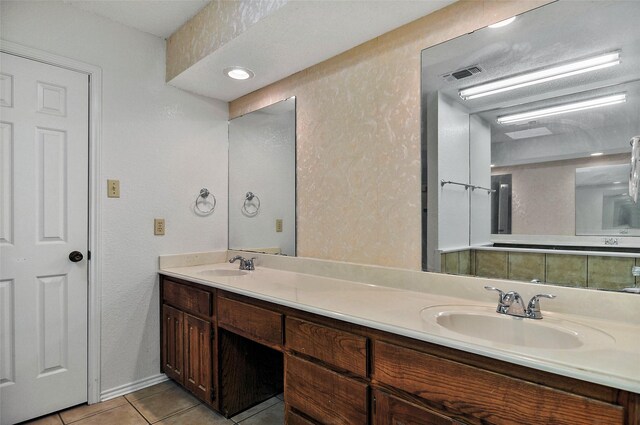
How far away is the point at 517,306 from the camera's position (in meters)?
1.25

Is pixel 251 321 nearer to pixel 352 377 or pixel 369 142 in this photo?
pixel 352 377

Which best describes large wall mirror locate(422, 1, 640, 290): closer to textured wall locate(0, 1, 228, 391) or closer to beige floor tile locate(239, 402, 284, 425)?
beige floor tile locate(239, 402, 284, 425)

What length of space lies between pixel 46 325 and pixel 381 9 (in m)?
2.38

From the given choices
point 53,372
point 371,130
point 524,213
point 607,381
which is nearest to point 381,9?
point 371,130

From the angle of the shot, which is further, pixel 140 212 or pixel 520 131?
pixel 140 212

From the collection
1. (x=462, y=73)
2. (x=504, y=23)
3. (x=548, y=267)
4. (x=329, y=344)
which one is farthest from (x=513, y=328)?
(x=504, y=23)

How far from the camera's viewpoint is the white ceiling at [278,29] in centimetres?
157

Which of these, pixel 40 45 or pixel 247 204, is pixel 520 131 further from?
pixel 40 45

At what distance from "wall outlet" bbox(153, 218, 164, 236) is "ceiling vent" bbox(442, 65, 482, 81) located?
1947mm

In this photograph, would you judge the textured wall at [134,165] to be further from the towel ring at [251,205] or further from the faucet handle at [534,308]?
the faucet handle at [534,308]

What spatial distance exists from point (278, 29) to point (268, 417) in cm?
205

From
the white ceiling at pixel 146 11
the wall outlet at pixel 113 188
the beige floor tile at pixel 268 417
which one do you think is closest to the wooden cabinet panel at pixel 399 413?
the beige floor tile at pixel 268 417

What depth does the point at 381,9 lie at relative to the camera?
5.14 ft

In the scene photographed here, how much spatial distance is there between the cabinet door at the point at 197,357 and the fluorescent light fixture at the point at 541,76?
1.78 meters
